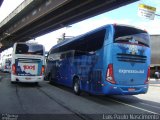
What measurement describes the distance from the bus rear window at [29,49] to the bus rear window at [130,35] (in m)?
9.85

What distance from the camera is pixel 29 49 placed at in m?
21.2

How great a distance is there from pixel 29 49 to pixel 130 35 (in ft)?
33.4

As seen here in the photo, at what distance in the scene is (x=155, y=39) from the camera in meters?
57.4

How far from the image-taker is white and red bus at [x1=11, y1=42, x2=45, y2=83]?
20577 millimetres

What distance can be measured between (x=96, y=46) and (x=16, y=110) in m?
5.28

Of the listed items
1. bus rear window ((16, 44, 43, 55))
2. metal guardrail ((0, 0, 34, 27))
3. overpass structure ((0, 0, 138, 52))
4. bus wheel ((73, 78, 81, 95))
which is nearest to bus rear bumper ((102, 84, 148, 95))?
bus wheel ((73, 78, 81, 95))

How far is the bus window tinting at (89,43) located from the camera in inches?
528

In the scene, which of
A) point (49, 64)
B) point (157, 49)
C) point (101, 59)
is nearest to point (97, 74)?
point (101, 59)

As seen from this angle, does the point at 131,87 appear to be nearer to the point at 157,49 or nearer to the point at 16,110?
the point at 16,110

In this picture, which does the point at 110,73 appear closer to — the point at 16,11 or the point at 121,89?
the point at 121,89

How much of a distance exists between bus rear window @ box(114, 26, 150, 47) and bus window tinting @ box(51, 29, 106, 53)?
2.46 ft

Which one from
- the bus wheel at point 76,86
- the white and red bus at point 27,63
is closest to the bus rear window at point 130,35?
the bus wheel at point 76,86

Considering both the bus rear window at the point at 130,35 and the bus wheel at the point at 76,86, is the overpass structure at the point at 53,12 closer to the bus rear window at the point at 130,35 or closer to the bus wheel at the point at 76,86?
the bus wheel at the point at 76,86

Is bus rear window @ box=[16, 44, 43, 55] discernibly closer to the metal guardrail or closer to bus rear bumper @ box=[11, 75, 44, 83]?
bus rear bumper @ box=[11, 75, 44, 83]
